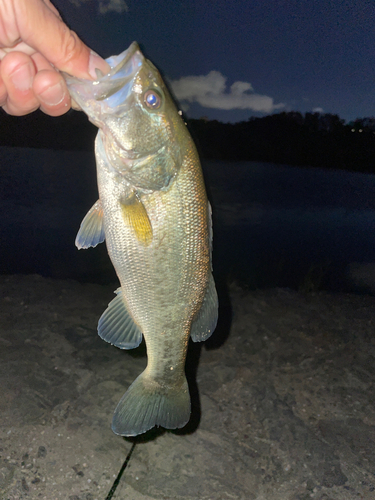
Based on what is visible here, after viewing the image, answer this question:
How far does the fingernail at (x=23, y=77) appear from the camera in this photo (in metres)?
2.09

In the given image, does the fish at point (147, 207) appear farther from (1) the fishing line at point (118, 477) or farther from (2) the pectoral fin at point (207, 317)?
(1) the fishing line at point (118, 477)

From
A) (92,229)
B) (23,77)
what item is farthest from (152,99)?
(23,77)

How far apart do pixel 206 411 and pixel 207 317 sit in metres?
2.95

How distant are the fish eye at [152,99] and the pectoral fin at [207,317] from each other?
1070mm

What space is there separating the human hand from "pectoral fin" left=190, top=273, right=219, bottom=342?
1476mm

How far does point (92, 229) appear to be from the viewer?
6.47 feet

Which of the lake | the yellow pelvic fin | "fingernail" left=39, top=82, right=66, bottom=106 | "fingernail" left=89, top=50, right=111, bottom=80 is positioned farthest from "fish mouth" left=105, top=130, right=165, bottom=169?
the lake

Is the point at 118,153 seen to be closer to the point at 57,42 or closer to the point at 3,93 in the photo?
the point at 57,42

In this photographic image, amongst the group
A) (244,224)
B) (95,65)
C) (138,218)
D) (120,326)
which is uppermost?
(95,65)

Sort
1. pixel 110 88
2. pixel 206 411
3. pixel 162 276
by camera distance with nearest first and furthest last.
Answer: pixel 110 88
pixel 162 276
pixel 206 411

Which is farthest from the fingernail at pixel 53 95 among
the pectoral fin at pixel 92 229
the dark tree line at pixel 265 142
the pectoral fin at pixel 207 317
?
the dark tree line at pixel 265 142

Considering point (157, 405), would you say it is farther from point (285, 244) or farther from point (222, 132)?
point (222, 132)

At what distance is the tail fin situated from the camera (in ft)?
6.25

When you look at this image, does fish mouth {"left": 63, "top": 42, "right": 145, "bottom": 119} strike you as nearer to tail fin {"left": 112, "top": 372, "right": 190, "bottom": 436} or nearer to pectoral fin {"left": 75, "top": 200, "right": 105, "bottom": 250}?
pectoral fin {"left": 75, "top": 200, "right": 105, "bottom": 250}
